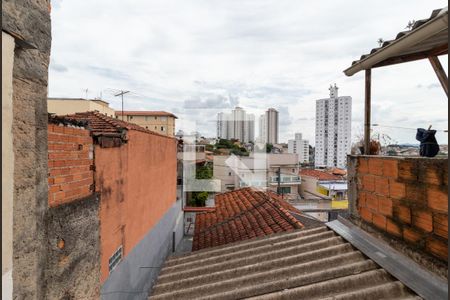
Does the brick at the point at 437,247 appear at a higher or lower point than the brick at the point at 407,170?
lower

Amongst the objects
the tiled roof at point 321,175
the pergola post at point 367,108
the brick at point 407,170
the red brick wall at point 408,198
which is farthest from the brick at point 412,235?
the tiled roof at point 321,175

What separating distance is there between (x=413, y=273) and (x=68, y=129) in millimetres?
3519

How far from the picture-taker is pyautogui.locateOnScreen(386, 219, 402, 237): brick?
8.21ft

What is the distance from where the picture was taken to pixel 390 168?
2.62 meters

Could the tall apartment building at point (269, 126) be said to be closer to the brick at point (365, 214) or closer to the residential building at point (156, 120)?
the residential building at point (156, 120)

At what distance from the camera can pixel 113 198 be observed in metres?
4.92

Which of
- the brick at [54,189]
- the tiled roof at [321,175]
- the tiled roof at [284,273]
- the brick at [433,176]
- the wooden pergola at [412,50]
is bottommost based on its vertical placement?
the tiled roof at [321,175]

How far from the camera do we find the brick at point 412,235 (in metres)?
2.25

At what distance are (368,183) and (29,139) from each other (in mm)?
3180

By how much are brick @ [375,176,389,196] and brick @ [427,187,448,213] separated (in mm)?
517

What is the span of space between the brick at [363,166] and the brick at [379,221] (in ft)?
1.59

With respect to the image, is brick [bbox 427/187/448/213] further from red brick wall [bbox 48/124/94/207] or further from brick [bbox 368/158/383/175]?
red brick wall [bbox 48/124/94/207]

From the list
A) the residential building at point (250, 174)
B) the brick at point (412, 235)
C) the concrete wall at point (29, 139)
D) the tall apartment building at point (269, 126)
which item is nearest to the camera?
the concrete wall at point (29, 139)

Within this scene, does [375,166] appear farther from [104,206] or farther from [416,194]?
[104,206]
